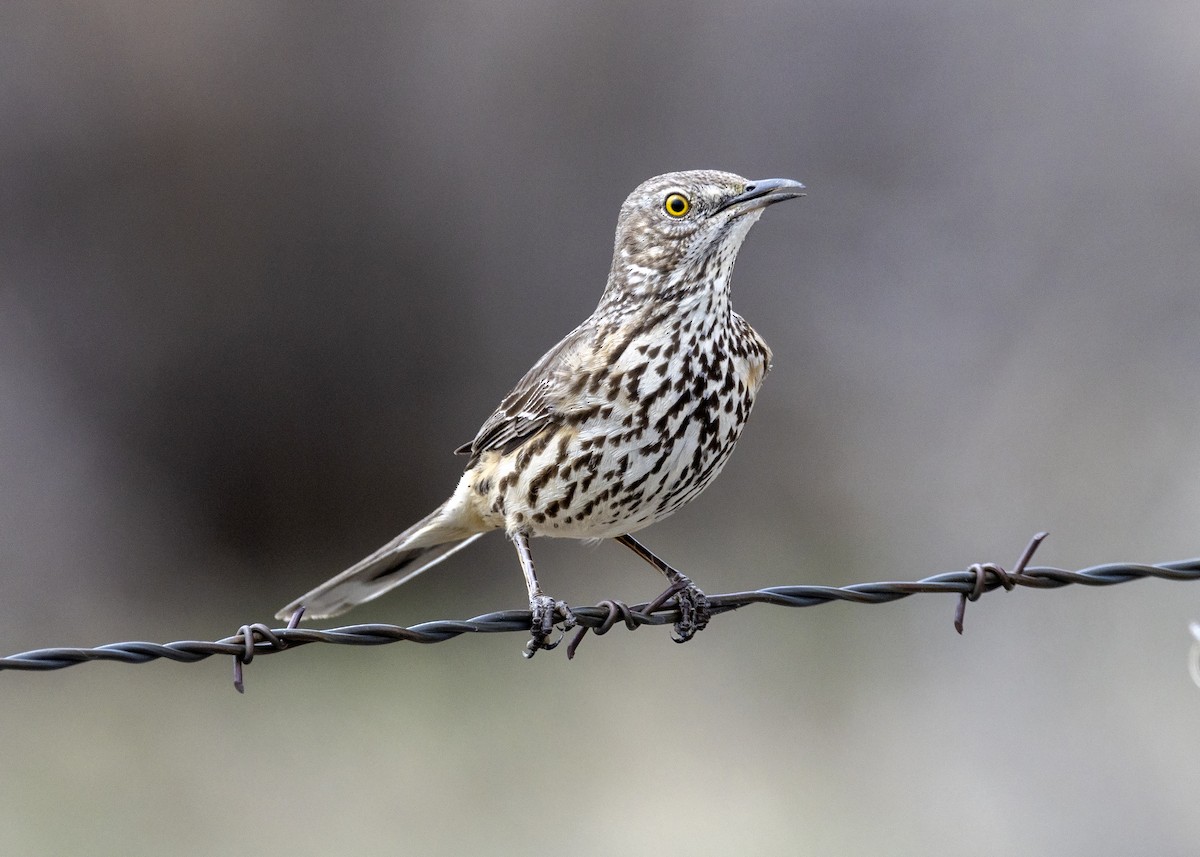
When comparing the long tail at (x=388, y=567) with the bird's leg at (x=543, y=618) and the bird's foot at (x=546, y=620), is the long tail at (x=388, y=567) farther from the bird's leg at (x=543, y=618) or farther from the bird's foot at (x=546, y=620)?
the bird's foot at (x=546, y=620)

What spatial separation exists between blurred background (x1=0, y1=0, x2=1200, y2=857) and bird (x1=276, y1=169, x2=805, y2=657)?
17.3 ft

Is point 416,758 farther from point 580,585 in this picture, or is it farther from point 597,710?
point 580,585

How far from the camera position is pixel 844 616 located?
13.5 metres

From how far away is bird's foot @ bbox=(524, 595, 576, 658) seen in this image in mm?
5527

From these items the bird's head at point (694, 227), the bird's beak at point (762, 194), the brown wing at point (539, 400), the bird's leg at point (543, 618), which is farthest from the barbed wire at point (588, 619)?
the bird's beak at point (762, 194)

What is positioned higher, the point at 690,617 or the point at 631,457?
the point at 631,457

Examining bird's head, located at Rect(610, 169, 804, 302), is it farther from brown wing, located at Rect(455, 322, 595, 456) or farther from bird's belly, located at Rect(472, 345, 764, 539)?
bird's belly, located at Rect(472, 345, 764, 539)

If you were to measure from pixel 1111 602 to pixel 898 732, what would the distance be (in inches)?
85.1

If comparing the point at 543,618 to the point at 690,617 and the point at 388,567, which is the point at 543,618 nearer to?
the point at 690,617

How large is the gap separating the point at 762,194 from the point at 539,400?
4.47 feet

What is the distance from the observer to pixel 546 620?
18.3 ft

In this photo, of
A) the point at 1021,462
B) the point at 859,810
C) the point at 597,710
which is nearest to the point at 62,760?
the point at 597,710

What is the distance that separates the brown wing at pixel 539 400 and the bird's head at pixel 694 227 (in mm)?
396

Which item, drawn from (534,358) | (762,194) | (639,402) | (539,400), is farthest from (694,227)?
(534,358)
